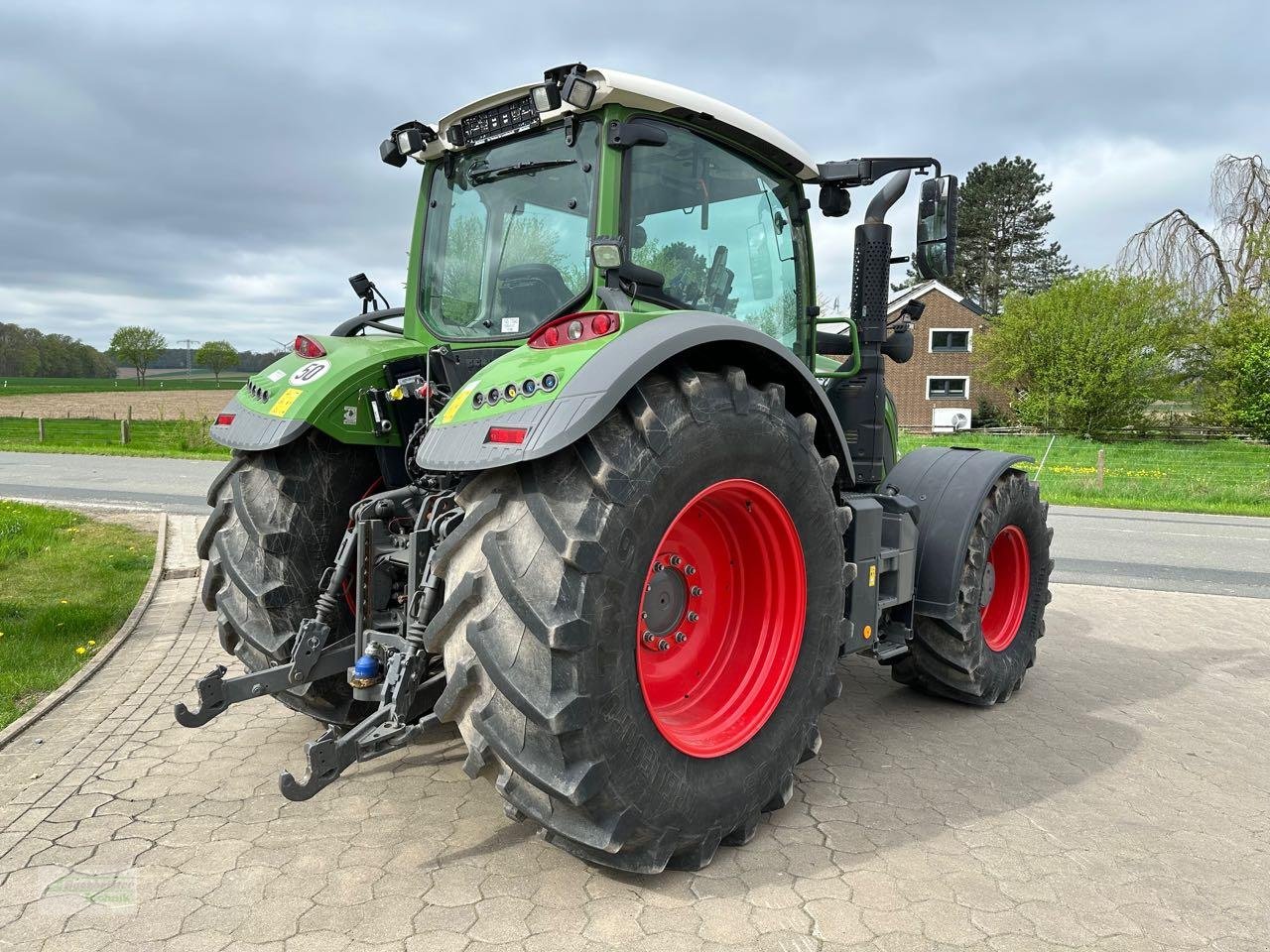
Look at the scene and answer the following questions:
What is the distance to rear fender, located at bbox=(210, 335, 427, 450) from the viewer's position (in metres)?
3.33

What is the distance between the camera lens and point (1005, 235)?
54688mm

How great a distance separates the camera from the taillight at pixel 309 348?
11.9ft

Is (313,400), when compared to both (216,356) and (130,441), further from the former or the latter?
(216,356)

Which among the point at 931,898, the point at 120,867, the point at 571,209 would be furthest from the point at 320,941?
the point at 571,209

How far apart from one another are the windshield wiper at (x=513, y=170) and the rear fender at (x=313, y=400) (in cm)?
76

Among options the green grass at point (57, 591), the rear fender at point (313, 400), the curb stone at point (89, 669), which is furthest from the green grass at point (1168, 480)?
the rear fender at point (313, 400)

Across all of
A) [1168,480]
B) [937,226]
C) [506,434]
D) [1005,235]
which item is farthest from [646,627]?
[1005,235]

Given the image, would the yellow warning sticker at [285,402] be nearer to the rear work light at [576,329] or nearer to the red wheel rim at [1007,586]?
the rear work light at [576,329]

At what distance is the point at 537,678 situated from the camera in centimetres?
234

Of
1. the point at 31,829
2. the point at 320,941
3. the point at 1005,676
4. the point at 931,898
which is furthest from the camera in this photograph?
the point at 1005,676

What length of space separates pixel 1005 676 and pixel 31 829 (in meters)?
4.15

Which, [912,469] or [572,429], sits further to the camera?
[912,469]

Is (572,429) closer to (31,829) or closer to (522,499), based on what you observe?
(522,499)

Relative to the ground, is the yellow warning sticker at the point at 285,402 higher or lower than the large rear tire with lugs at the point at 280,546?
higher
